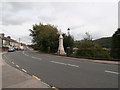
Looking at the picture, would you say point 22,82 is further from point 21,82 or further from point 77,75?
point 77,75

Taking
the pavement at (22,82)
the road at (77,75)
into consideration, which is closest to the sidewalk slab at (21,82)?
the pavement at (22,82)

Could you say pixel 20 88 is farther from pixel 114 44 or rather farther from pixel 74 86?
pixel 114 44

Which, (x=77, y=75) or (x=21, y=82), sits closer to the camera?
(x=21, y=82)

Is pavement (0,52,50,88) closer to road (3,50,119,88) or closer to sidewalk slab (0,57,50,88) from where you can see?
sidewalk slab (0,57,50,88)

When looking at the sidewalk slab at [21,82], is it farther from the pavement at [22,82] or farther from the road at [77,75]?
the road at [77,75]

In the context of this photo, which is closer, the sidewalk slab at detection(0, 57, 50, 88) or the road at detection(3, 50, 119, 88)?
the sidewalk slab at detection(0, 57, 50, 88)

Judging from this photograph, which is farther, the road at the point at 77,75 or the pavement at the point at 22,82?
the road at the point at 77,75

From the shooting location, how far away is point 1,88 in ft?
19.2

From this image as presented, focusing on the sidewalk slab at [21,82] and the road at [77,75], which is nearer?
the sidewalk slab at [21,82]

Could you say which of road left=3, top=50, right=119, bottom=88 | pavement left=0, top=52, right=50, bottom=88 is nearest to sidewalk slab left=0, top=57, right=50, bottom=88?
pavement left=0, top=52, right=50, bottom=88

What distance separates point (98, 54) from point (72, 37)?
12011mm

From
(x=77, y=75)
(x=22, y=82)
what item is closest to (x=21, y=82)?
(x=22, y=82)

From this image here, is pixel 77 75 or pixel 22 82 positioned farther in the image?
pixel 77 75

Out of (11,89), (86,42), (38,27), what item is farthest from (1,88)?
(38,27)
